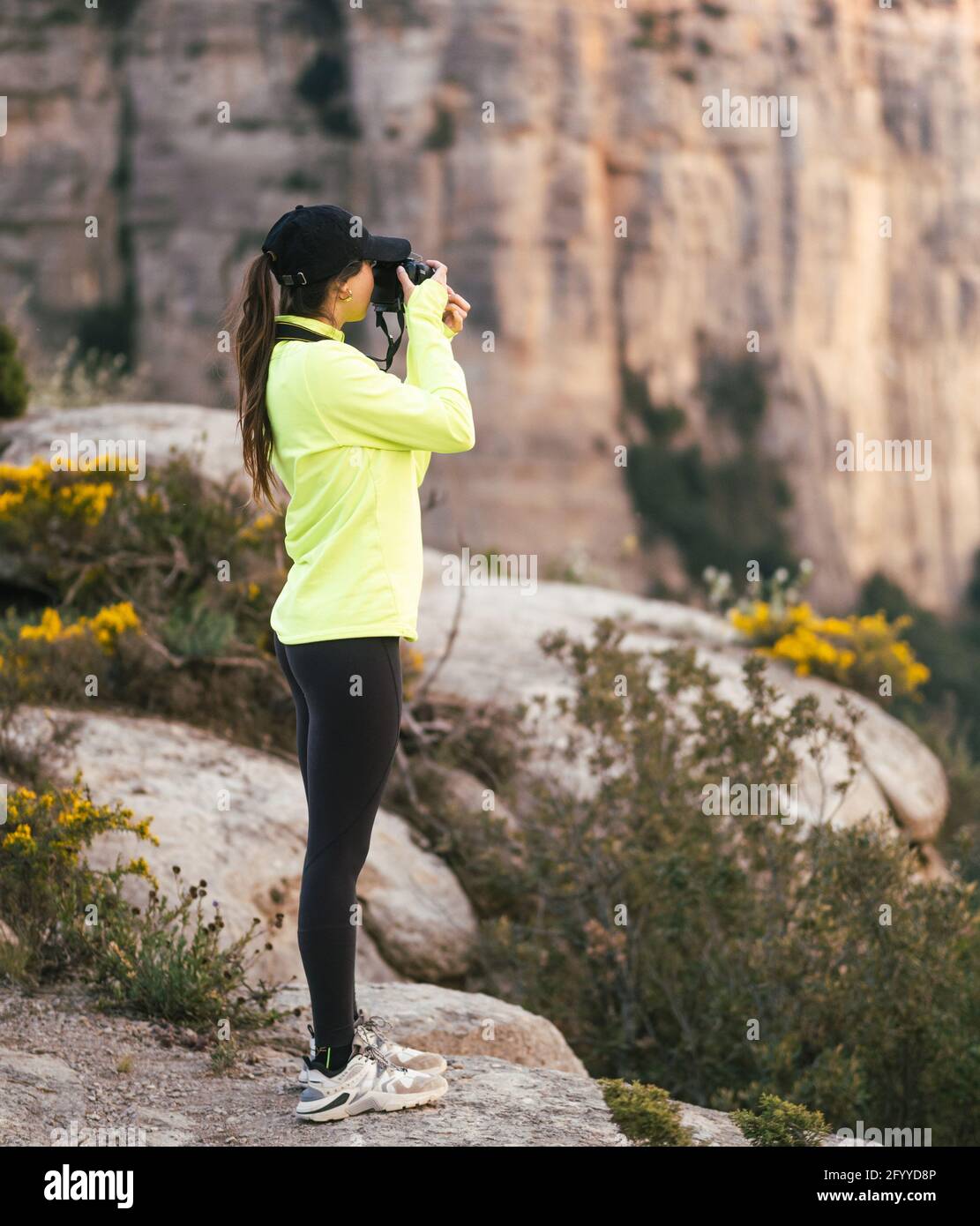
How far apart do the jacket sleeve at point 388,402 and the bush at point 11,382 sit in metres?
6.75

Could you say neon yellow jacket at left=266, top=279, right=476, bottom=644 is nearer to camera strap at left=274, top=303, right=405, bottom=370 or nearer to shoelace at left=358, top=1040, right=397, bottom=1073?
camera strap at left=274, top=303, right=405, bottom=370

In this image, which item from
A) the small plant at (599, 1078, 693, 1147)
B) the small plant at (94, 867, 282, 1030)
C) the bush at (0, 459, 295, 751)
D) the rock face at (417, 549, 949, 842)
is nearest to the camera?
the small plant at (599, 1078, 693, 1147)

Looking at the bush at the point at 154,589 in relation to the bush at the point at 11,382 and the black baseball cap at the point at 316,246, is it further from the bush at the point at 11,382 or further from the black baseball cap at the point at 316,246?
the black baseball cap at the point at 316,246

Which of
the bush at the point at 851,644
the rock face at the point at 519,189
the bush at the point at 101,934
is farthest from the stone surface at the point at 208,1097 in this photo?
the rock face at the point at 519,189

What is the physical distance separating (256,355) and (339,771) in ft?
3.10

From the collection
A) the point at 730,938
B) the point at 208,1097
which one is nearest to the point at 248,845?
the point at 730,938

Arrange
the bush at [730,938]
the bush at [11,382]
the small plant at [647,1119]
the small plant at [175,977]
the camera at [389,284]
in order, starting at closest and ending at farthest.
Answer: the small plant at [647,1119] → the camera at [389,284] → the small plant at [175,977] → the bush at [730,938] → the bush at [11,382]

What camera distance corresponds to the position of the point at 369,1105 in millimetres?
3215

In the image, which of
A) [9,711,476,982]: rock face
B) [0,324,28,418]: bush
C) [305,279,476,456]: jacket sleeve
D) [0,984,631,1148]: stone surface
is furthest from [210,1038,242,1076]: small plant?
[0,324,28,418]: bush

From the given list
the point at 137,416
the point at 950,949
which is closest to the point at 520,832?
the point at 950,949

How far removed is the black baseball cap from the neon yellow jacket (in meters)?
0.16

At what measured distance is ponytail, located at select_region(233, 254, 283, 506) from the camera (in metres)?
3.25

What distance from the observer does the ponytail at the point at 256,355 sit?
325 cm

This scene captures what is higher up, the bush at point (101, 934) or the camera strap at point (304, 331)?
the camera strap at point (304, 331)
